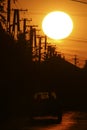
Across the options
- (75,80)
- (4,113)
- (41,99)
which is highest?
(41,99)

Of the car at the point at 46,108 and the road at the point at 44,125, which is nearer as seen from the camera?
the road at the point at 44,125

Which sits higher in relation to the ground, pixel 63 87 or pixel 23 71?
pixel 23 71

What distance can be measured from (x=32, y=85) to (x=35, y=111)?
3323 cm

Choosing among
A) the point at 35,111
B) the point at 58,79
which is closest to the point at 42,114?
the point at 35,111

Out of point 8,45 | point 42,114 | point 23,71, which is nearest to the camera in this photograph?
point 42,114

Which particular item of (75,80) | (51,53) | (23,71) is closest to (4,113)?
(23,71)

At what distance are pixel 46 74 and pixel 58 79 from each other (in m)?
20.0

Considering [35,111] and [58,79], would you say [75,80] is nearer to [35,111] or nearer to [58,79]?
[58,79]

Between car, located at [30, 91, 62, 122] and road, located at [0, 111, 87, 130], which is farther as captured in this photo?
car, located at [30, 91, 62, 122]

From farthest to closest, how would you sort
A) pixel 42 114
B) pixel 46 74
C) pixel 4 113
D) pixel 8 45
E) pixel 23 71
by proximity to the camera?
pixel 46 74
pixel 23 71
pixel 8 45
pixel 4 113
pixel 42 114

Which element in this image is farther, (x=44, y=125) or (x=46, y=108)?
(x=46, y=108)

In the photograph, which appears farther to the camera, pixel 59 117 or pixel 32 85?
pixel 32 85

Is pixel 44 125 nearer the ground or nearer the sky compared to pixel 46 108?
nearer the ground

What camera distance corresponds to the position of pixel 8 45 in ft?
178
